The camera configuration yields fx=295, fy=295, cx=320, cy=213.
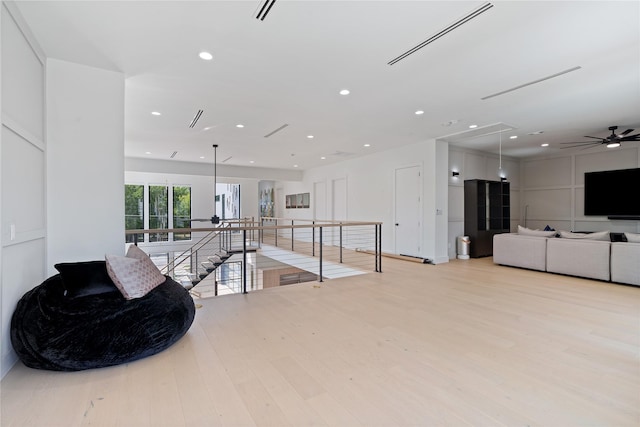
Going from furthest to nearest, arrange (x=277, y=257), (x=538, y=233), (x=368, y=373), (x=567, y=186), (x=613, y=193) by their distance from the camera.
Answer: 1. (x=277, y=257)
2. (x=567, y=186)
3. (x=613, y=193)
4. (x=538, y=233)
5. (x=368, y=373)

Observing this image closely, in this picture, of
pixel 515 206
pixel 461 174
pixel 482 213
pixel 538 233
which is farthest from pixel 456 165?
pixel 515 206

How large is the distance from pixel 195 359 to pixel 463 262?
611 centimetres

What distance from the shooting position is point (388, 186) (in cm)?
761

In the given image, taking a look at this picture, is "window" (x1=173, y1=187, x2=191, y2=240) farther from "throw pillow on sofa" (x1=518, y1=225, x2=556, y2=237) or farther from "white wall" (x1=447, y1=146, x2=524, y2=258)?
"throw pillow on sofa" (x1=518, y1=225, x2=556, y2=237)

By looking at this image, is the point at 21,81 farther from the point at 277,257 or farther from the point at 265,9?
the point at 277,257

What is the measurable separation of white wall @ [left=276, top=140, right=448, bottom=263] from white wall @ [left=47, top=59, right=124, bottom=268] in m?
5.62

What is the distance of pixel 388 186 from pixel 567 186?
5080 millimetres

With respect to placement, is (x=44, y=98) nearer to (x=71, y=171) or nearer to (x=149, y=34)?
(x=71, y=171)

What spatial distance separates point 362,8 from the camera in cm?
225

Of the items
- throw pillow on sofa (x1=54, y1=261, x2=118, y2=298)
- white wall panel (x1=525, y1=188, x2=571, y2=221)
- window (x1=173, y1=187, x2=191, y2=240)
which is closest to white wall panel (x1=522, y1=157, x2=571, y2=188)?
white wall panel (x1=525, y1=188, x2=571, y2=221)

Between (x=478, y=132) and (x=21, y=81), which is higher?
(x=478, y=132)

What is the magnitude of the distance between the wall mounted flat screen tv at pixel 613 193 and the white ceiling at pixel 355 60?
231 centimetres

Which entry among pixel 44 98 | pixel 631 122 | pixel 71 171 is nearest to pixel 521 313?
pixel 631 122

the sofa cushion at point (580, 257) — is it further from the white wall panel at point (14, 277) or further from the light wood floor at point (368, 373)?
the white wall panel at point (14, 277)
